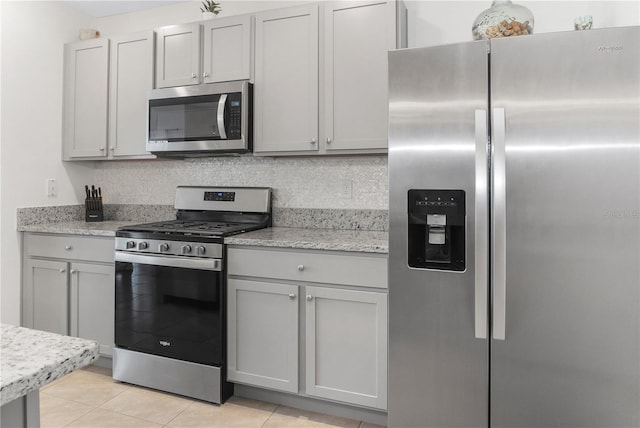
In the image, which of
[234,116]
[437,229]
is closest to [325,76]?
[234,116]

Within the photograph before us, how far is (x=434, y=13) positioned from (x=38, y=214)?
2979 mm

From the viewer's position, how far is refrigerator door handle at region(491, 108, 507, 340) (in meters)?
1.55

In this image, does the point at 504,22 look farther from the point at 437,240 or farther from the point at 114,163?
the point at 114,163

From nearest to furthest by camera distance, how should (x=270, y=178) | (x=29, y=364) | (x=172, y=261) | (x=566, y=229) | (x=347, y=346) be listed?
1. (x=29, y=364)
2. (x=566, y=229)
3. (x=347, y=346)
4. (x=172, y=261)
5. (x=270, y=178)

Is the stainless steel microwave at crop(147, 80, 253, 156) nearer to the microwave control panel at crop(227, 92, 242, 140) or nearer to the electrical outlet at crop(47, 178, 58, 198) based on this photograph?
the microwave control panel at crop(227, 92, 242, 140)

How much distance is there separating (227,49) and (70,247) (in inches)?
64.0

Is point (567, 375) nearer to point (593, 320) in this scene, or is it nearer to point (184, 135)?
point (593, 320)

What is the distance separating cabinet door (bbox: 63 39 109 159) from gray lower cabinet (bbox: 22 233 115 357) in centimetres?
72

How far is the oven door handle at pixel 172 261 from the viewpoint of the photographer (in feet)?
7.36

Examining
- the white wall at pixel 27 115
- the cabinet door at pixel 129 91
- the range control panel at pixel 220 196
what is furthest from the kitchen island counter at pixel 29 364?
the white wall at pixel 27 115

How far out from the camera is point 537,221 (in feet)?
5.07

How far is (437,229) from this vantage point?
1684 mm

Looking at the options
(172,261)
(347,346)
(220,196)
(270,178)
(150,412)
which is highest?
(270,178)

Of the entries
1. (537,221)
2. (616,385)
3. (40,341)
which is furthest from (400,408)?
(40,341)
